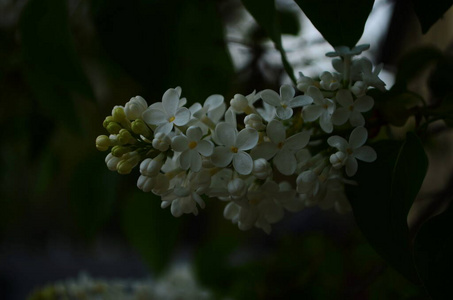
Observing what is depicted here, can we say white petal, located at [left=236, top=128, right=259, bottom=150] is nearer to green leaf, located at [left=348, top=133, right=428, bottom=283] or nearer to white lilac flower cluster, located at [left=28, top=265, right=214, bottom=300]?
green leaf, located at [left=348, top=133, right=428, bottom=283]

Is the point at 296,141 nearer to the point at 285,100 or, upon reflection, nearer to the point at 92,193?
the point at 285,100

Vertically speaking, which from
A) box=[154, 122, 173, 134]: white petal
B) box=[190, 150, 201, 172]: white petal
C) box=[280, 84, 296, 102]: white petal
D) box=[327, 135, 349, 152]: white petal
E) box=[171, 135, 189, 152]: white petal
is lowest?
box=[327, 135, 349, 152]: white petal

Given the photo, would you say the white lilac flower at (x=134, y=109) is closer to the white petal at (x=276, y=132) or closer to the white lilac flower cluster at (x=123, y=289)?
the white petal at (x=276, y=132)

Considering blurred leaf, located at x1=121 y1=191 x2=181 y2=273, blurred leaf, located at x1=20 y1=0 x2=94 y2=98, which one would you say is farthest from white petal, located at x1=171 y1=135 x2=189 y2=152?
blurred leaf, located at x1=121 y1=191 x2=181 y2=273

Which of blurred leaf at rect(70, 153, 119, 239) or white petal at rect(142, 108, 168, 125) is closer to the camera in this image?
white petal at rect(142, 108, 168, 125)

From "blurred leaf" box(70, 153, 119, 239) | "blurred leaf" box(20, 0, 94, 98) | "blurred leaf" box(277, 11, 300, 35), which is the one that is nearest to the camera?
"blurred leaf" box(20, 0, 94, 98)

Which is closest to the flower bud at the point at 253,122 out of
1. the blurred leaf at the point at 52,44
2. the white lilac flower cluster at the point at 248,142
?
the white lilac flower cluster at the point at 248,142
